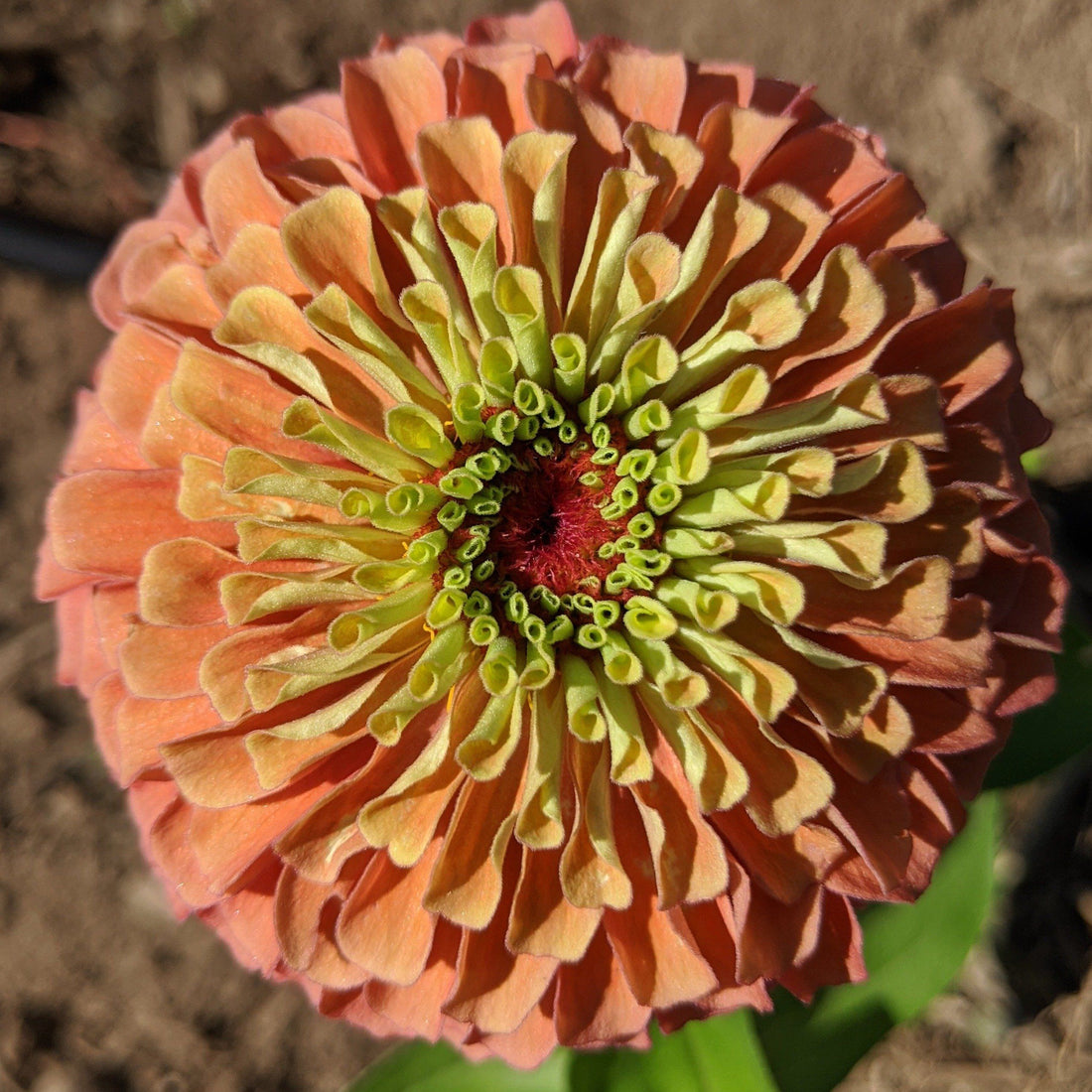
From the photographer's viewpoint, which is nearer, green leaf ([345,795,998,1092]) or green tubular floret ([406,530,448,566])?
green tubular floret ([406,530,448,566])

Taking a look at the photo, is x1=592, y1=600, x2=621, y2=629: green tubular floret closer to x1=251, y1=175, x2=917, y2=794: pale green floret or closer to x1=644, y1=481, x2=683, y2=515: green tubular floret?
A: x1=251, y1=175, x2=917, y2=794: pale green floret

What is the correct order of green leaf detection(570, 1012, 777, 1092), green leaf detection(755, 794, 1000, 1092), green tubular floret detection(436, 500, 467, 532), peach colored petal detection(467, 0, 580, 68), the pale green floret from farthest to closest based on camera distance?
green leaf detection(755, 794, 1000, 1092), green leaf detection(570, 1012, 777, 1092), peach colored petal detection(467, 0, 580, 68), green tubular floret detection(436, 500, 467, 532), the pale green floret

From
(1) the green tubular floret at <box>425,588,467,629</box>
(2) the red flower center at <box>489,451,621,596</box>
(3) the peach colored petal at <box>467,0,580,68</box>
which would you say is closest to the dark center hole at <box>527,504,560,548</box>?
(2) the red flower center at <box>489,451,621,596</box>

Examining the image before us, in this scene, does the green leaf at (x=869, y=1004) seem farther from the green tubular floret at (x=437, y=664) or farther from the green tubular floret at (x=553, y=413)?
the green tubular floret at (x=553, y=413)

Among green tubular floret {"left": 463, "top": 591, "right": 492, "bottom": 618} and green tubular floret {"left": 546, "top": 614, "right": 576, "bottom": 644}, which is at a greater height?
green tubular floret {"left": 463, "top": 591, "right": 492, "bottom": 618}

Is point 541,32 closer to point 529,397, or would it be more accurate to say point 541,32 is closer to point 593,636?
point 529,397

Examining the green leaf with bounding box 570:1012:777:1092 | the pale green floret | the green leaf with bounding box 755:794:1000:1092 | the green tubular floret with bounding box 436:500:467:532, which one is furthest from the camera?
the green leaf with bounding box 755:794:1000:1092
